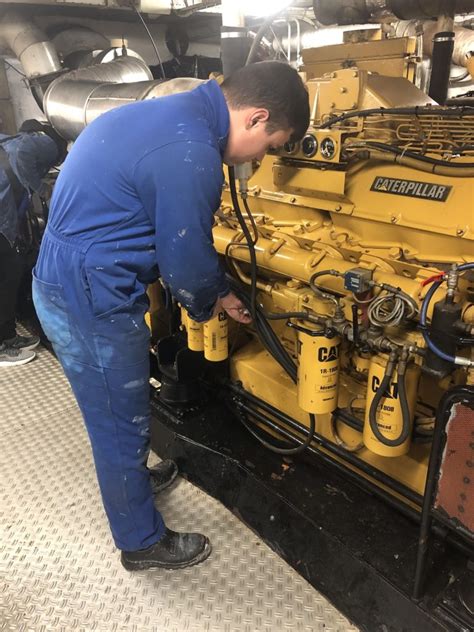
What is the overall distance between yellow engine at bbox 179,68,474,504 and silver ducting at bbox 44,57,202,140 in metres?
0.65

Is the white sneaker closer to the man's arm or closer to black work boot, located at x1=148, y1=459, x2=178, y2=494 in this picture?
black work boot, located at x1=148, y1=459, x2=178, y2=494

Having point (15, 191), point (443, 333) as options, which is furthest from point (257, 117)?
point (15, 191)

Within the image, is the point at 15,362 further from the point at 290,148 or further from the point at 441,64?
the point at 441,64

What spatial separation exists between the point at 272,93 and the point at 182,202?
1.24ft

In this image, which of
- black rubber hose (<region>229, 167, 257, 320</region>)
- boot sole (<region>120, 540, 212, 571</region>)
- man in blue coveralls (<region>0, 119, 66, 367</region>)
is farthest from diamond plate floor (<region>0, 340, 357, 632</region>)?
man in blue coveralls (<region>0, 119, 66, 367</region>)

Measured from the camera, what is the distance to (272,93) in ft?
4.34

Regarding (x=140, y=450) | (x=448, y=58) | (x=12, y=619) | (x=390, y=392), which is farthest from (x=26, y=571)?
(x=448, y=58)

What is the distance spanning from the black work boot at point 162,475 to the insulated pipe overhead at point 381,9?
2045 millimetres

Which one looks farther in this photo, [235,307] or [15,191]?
[15,191]

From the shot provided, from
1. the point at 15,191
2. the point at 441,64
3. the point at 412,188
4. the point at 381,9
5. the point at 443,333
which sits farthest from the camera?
the point at 15,191

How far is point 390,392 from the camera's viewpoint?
4.82 ft

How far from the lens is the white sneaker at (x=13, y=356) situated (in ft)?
10.3

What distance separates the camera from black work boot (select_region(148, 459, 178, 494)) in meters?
2.14

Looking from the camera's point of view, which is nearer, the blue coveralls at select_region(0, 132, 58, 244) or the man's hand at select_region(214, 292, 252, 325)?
the man's hand at select_region(214, 292, 252, 325)
